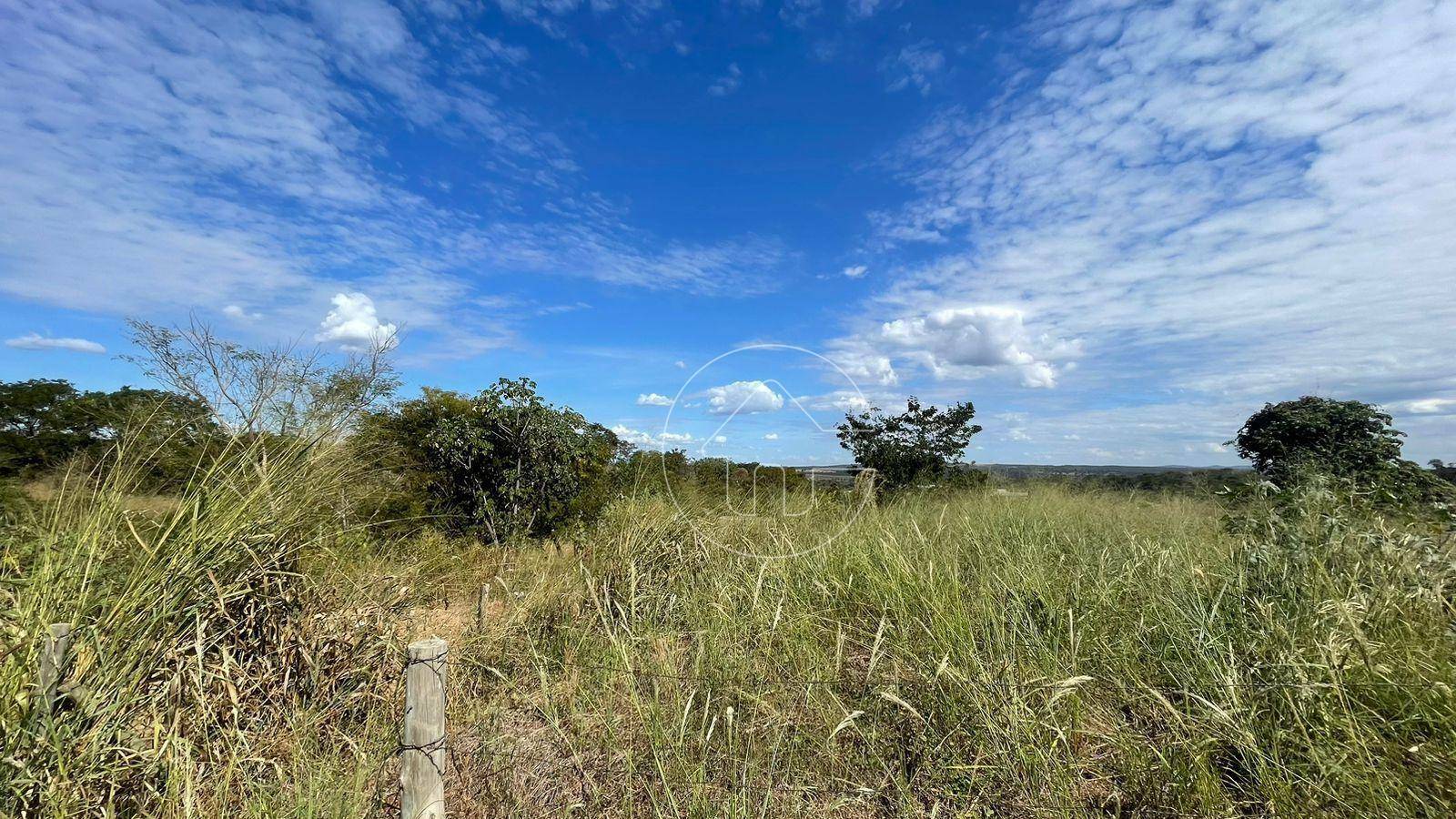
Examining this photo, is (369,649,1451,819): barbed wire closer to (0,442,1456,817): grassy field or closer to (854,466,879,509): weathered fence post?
(0,442,1456,817): grassy field

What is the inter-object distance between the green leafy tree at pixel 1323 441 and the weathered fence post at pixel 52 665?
6431mm

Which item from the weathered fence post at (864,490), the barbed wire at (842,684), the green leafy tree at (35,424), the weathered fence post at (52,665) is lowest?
the barbed wire at (842,684)

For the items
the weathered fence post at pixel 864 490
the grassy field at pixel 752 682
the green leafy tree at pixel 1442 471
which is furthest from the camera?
the weathered fence post at pixel 864 490

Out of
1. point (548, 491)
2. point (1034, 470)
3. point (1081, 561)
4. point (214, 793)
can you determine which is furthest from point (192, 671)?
point (1034, 470)

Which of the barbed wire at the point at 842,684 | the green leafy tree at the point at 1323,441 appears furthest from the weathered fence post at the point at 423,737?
the green leafy tree at the point at 1323,441

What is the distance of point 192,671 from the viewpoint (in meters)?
2.30

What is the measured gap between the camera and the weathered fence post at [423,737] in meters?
2.28

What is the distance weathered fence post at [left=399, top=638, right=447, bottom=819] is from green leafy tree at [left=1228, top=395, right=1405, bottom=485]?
5378mm

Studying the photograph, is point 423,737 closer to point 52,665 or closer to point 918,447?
point 52,665

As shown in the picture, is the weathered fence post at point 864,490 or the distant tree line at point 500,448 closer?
the distant tree line at point 500,448

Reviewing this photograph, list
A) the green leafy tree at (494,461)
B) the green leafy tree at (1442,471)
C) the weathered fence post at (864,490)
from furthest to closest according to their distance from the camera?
1. the green leafy tree at (494,461)
2. the weathered fence post at (864,490)
3. the green leafy tree at (1442,471)

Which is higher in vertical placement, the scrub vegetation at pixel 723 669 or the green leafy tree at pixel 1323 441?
the green leafy tree at pixel 1323 441

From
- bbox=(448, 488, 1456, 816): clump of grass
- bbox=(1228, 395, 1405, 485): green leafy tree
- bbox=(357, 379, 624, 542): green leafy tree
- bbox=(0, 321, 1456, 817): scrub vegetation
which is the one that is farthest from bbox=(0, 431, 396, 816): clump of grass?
bbox=(1228, 395, 1405, 485): green leafy tree

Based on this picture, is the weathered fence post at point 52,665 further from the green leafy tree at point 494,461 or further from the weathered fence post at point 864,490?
the weathered fence post at point 864,490
